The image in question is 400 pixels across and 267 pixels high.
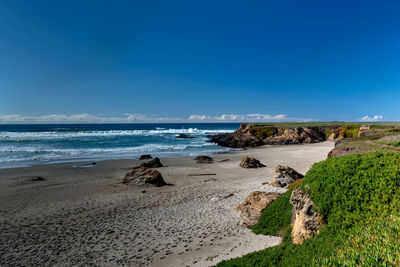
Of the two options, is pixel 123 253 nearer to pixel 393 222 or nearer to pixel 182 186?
pixel 393 222

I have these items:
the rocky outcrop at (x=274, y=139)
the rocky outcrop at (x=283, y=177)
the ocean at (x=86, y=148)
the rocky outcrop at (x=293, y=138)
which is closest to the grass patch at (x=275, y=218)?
the rocky outcrop at (x=283, y=177)

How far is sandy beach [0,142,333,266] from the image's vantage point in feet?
25.0

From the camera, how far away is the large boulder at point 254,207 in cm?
991

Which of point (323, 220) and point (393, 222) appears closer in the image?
point (393, 222)

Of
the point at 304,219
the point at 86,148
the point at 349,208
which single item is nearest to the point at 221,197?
the point at 304,219

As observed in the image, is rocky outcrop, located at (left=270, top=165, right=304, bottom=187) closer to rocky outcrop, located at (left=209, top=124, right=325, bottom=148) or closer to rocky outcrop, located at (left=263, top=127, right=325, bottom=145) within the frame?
rocky outcrop, located at (left=209, top=124, right=325, bottom=148)

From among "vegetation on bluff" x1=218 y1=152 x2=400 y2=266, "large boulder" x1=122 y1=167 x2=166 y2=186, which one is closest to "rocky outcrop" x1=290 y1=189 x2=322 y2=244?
"vegetation on bluff" x1=218 y1=152 x2=400 y2=266

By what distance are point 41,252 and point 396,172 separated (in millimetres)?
11354

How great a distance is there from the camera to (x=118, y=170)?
908 inches

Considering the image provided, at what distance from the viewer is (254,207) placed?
1077cm

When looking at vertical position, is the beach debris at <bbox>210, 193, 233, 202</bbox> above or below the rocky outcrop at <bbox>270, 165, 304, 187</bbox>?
below

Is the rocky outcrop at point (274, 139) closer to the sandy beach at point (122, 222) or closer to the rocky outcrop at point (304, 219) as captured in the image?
the sandy beach at point (122, 222)

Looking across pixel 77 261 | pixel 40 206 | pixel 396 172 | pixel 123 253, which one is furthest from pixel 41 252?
pixel 396 172

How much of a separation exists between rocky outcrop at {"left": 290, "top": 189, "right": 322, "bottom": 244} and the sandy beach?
1825 millimetres
